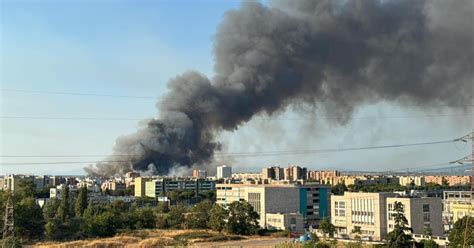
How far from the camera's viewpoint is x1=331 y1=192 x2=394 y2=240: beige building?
808 inches

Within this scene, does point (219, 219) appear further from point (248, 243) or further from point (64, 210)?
point (64, 210)

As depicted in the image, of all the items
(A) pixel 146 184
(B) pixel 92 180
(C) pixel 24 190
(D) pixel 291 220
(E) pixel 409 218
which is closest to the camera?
(E) pixel 409 218

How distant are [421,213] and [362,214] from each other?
7.98 feet

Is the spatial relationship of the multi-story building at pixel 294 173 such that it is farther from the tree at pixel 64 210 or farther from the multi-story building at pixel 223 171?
the tree at pixel 64 210

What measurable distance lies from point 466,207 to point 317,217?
9270 mm

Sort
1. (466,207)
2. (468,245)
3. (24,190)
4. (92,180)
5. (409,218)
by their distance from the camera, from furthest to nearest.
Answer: (92,180)
(24,190)
(466,207)
(409,218)
(468,245)

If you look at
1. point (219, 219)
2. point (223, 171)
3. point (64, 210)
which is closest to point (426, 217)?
point (219, 219)

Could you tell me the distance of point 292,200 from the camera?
1115 inches

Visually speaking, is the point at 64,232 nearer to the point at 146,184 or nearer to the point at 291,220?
the point at 291,220

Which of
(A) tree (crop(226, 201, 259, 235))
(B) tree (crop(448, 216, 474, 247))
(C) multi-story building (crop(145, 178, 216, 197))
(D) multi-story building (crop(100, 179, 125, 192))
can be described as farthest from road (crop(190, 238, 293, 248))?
(D) multi-story building (crop(100, 179, 125, 192))

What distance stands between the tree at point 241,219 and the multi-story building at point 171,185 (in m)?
22.1

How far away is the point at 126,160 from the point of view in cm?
4531

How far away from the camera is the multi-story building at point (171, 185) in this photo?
1752 inches

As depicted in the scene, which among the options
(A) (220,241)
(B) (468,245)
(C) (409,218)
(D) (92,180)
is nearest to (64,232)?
(A) (220,241)
